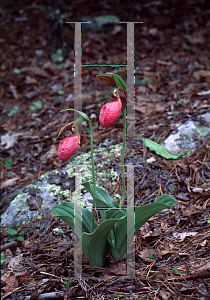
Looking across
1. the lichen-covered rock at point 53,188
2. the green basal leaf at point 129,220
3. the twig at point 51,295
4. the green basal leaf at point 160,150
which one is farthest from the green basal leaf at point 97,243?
the green basal leaf at point 160,150

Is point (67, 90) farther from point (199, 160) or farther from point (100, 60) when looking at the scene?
point (199, 160)

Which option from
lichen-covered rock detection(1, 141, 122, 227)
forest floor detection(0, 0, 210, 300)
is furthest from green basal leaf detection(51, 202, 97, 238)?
lichen-covered rock detection(1, 141, 122, 227)

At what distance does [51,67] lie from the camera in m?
3.82

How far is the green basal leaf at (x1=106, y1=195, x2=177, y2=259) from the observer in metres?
1.31

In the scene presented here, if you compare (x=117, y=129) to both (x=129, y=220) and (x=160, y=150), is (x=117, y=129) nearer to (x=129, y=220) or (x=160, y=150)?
(x=160, y=150)

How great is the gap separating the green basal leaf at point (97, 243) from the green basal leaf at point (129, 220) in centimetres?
6

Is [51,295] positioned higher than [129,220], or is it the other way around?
[129,220]

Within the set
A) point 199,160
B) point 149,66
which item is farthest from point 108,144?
point 149,66

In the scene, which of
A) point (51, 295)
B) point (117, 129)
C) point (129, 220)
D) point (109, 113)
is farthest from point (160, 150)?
point (51, 295)

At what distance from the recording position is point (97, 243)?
1444 millimetres

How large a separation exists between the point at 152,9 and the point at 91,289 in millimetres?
4312

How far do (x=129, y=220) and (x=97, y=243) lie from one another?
22cm

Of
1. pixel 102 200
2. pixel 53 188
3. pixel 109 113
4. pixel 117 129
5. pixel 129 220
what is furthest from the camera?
pixel 117 129

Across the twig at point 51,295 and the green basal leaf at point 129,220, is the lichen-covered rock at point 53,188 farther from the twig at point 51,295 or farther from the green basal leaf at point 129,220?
the twig at point 51,295
